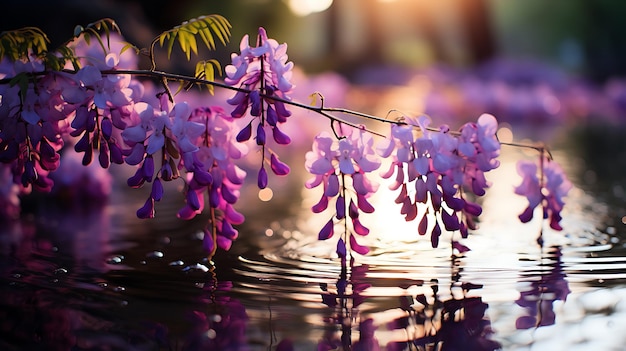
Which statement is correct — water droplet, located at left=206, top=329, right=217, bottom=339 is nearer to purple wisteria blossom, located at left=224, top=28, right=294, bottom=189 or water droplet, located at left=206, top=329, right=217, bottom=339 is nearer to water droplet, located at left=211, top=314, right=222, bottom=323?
water droplet, located at left=211, top=314, right=222, bottom=323

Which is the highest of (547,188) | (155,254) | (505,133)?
(505,133)

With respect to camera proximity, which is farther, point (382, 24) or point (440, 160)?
point (382, 24)

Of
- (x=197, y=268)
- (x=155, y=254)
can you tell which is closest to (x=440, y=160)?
(x=197, y=268)

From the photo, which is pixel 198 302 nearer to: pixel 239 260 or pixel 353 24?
pixel 239 260

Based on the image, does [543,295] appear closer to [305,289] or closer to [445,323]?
[445,323]

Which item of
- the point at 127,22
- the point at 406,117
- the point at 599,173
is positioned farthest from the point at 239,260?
the point at 127,22

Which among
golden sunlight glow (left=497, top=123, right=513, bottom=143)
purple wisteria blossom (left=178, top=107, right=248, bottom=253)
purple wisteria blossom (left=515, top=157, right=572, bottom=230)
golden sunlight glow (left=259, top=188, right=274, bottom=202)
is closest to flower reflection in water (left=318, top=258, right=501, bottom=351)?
purple wisteria blossom (left=178, top=107, right=248, bottom=253)
